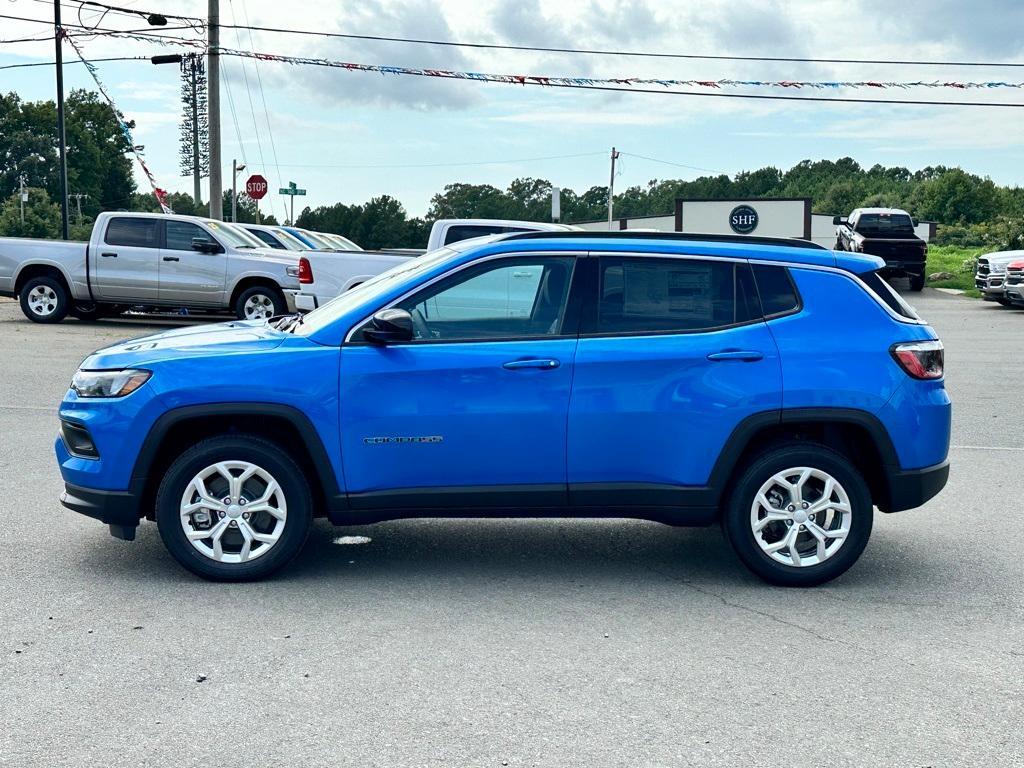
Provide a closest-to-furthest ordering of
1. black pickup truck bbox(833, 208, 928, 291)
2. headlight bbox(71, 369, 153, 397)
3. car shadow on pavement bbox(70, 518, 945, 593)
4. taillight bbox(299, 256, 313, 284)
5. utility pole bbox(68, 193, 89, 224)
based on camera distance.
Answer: headlight bbox(71, 369, 153, 397) < car shadow on pavement bbox(70, 518, 945, 593) < taillight bbox(299, 256, 313, 284) < black pickup truck bbox(833, 208, 928, 291) < utility pole bbox(68, 193, 89, 224)

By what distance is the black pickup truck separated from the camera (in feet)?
110

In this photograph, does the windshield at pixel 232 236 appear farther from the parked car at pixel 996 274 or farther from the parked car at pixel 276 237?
the parked car at pixel 996 274

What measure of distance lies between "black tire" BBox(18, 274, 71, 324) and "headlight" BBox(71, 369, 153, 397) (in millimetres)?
15419

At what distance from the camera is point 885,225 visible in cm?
3488

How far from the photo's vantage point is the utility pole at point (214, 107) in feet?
92.0

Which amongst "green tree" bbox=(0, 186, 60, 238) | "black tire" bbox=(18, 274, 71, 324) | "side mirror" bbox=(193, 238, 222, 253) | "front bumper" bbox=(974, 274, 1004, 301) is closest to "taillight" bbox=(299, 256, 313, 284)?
"side mirror" bbox=(193, 238, 222, 253)

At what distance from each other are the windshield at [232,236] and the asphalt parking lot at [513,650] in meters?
12.8

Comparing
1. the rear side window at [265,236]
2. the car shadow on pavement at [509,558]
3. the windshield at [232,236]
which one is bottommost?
the car shadow on pavement at [509,558]

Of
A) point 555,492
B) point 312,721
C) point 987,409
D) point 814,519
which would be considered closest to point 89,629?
point 312,721

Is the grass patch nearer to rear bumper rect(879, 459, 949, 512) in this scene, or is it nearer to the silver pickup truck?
the silver pickup truck

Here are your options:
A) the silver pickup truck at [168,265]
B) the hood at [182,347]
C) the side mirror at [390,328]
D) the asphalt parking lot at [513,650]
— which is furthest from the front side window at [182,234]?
the side mirror at [390,328]

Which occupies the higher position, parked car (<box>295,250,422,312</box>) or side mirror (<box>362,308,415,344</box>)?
parked car (<box>295,250,422,312</box>)

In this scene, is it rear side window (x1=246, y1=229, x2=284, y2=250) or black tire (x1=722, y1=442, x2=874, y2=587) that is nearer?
black tire (x1=722, y1=442, x2=874, y2=587)

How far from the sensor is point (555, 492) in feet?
19.3
